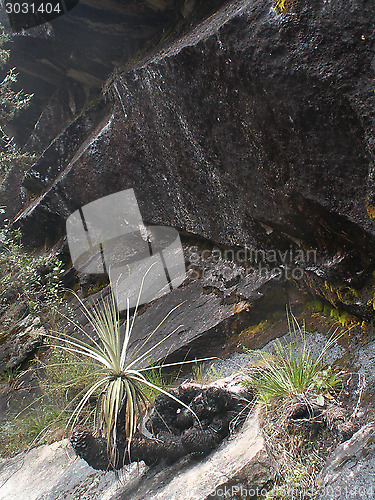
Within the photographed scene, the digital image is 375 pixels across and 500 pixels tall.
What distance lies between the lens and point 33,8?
18.8ft

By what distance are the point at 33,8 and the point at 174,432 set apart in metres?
Answer: 5.67

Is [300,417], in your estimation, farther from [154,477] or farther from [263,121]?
[263,121]

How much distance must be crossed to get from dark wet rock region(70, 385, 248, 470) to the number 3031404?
4.91 metres

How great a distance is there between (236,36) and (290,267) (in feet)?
6.14

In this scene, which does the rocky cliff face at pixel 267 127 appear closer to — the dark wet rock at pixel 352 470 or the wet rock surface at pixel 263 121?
the wet rock surface at pixel 263 121

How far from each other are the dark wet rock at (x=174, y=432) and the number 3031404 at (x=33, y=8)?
16.1 ft

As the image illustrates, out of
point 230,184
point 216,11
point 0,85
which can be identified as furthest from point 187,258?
point 0,85

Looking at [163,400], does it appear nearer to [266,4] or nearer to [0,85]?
[266,4]

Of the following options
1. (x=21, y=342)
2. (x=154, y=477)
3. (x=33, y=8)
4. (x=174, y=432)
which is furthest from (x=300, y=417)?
(x=33, y=8)

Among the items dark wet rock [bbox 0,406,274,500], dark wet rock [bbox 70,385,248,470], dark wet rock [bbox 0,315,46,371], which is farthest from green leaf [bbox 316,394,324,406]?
dark wet rock [bbox 0,315,46,371]

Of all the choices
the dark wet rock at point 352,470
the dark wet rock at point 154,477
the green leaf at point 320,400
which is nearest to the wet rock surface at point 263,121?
the green leaf at point 320,400

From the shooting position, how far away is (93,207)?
5.79 metres

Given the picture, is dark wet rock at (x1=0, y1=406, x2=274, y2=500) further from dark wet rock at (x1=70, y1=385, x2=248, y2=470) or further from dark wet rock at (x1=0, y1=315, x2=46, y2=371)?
dark wet rock at (x1=0, y1=315, x2=46, y2=371)

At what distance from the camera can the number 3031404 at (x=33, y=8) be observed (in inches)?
211
